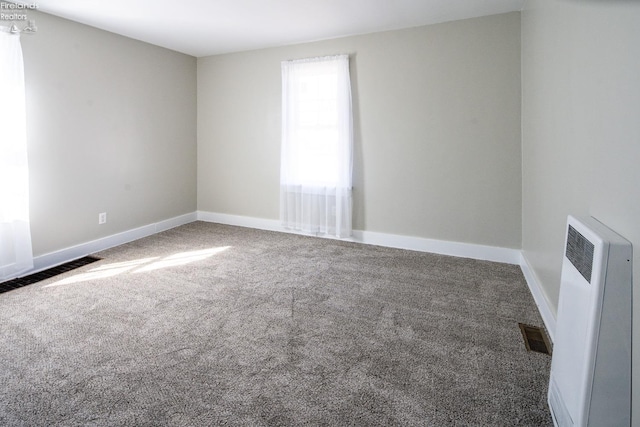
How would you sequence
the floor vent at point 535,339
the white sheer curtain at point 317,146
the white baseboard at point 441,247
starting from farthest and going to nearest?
the white sheer curtain at point 317,146, the white baseboard at point 441,247, the floor vent at point 535,339

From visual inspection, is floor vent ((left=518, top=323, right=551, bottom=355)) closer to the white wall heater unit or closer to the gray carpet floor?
the gray carpet floor

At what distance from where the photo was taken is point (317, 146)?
4.46m

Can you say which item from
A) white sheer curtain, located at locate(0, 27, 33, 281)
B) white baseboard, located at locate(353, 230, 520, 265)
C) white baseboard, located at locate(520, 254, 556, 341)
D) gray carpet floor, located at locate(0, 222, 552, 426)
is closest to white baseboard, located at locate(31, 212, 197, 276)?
white sheer curtain, located at locate(0, 27, 33, 281)

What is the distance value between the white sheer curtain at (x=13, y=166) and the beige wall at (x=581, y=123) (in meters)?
4.14

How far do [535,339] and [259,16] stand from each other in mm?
3616

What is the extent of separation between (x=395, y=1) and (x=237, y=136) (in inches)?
111

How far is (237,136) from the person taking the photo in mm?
5125

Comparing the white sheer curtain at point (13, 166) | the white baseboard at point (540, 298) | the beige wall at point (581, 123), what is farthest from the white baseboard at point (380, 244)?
the beige wall at point (581, 123)

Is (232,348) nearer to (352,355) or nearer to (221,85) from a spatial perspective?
(352,355)

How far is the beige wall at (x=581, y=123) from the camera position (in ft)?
4.04

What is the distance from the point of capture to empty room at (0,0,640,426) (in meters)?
1.53

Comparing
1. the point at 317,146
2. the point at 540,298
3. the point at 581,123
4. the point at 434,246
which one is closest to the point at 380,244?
the point at 434,246

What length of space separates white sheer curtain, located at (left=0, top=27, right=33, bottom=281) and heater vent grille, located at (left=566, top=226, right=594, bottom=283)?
13.5ft

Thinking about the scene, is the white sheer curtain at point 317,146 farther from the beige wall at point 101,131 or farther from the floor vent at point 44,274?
the floor vent at point 44,274
